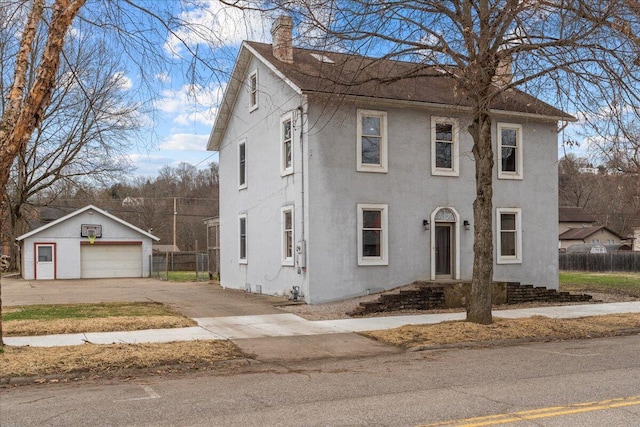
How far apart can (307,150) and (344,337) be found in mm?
7247

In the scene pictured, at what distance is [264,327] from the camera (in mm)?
14039

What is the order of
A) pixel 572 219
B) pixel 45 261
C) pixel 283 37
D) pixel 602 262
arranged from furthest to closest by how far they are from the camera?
pixel 572 219
pixel 602 262
pixel 45 261
pixel 283 37

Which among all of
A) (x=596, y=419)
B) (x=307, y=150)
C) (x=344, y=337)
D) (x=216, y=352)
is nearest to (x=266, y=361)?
(x=216, y=352)

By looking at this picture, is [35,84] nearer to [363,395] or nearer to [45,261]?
[363,395]

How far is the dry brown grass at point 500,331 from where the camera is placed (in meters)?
11.9

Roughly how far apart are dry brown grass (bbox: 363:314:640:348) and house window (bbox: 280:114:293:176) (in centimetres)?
837

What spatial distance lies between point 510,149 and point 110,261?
1081 inches

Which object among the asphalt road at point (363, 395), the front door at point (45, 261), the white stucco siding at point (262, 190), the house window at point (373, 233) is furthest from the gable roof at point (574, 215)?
the asphalt road at point (363, 395)

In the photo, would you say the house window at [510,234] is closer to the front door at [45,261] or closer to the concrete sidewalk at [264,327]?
the concrete sidewalk at [264,327]

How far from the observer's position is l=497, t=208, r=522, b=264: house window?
2114cm

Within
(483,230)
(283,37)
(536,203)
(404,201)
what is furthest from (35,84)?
(536,203)

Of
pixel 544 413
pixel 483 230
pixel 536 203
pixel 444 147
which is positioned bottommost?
pixel 544 413

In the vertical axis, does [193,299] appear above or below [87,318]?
below

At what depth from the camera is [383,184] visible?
19.4 meters
